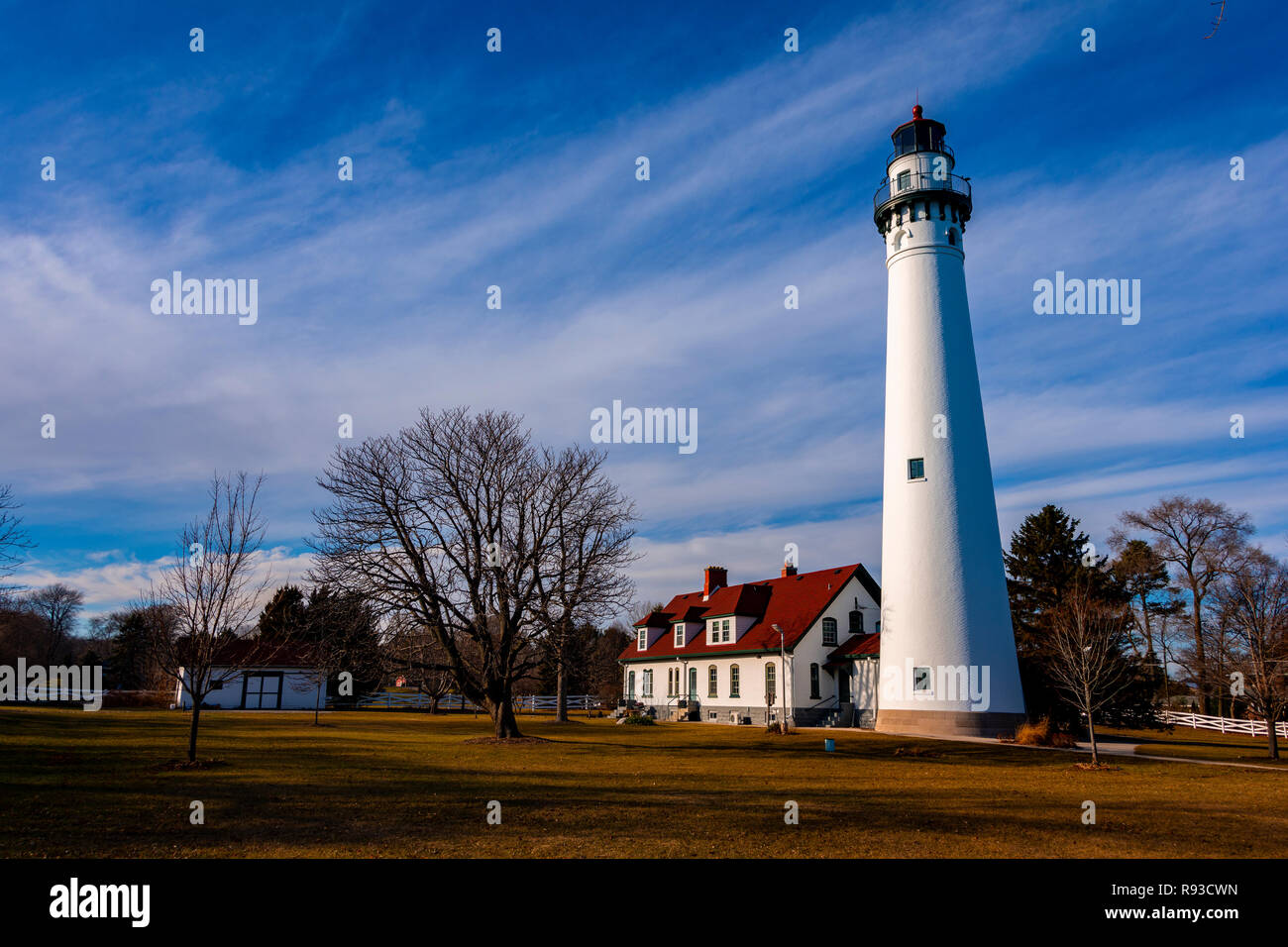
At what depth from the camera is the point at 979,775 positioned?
62.2 ft

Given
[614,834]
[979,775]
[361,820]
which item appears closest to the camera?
[614,834]

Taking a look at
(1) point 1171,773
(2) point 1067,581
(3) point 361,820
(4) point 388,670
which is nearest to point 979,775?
(1) point 1171,773

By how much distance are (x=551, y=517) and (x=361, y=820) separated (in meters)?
16.3

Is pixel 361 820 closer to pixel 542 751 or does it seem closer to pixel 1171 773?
pixel 542 751

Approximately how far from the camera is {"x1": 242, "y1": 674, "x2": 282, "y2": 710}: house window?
50.0 m

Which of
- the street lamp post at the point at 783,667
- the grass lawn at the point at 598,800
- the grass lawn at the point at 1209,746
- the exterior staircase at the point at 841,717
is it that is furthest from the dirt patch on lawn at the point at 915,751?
the exterior staircase at the point at 841,717

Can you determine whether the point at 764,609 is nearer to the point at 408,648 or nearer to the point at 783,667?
the point at 783,667

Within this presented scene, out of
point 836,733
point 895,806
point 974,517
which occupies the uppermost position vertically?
point 974,517

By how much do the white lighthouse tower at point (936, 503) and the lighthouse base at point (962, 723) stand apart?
41mm

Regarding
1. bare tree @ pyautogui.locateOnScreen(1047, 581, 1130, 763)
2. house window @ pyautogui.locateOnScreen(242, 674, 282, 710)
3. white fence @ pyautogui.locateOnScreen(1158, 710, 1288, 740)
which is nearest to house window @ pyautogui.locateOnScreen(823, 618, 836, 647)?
bare tree @ pyautogui.locateOnScreen(1047, 581, 1130, 763)

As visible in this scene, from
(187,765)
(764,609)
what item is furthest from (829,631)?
(187,765)

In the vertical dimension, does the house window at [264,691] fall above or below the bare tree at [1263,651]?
below

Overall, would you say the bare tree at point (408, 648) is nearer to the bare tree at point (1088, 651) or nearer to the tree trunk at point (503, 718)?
the tree trunk at point (503, 718)

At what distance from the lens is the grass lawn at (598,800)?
9.51 meters
